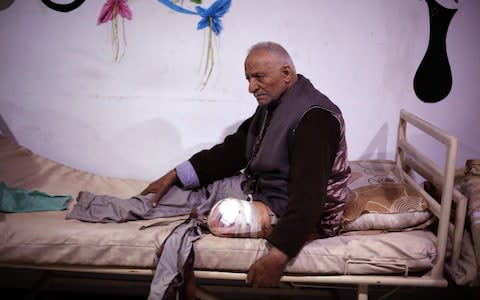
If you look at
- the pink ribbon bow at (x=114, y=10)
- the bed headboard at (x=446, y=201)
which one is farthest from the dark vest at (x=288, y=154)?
the pink ribbon bow at (x=114, y=10)

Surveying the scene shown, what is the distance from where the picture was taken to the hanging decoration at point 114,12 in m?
2.53

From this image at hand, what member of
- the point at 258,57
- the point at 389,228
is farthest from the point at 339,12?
the point at 389,228

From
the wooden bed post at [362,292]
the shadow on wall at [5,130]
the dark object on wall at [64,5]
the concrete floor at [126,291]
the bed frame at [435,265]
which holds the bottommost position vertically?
the concrete floor at [126,291]

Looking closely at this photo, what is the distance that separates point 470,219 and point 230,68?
136 centimetres

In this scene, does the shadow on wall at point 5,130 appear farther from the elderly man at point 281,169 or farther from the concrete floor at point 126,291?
the elderly man at point 281,169

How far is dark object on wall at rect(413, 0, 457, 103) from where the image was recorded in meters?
2.47

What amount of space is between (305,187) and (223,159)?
27.8 inches

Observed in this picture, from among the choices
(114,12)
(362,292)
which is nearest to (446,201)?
(362,292)

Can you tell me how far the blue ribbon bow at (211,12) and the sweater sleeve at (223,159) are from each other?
55 cm

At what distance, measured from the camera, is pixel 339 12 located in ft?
8.13

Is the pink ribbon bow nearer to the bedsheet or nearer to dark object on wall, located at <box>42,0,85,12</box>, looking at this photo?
dark object on wall, located at <box>42,0,85,12</box>

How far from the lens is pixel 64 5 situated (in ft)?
8.38

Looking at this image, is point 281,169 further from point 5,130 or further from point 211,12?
point 5,130

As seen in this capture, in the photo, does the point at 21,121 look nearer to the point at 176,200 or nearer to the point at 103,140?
the point at 103,140
